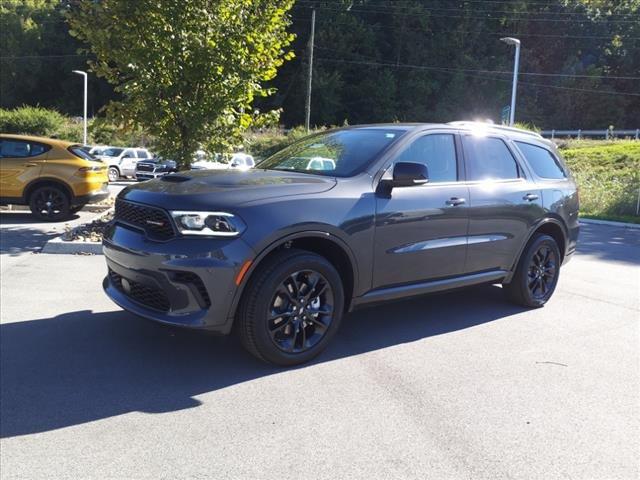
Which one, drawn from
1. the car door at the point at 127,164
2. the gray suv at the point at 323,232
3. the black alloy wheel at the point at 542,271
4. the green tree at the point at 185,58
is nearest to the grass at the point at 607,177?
Answer: the black alloy wheel at the point at 542,271

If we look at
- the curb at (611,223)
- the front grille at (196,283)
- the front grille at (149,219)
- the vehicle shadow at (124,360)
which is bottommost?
the vehicle shadow at (124,360)

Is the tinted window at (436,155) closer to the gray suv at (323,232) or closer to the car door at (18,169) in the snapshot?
the gray suv at (323,232)

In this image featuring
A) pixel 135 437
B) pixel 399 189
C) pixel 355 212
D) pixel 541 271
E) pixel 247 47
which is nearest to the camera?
pixel 135 437

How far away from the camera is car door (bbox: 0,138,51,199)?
416 inches

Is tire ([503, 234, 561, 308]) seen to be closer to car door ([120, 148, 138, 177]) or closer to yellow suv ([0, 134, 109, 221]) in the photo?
yellow suv ([0, 134, 109, 221])

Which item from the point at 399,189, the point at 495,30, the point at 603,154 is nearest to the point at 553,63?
the point at 495,30

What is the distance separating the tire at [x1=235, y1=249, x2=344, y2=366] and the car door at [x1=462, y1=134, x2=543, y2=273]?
1.60 meters

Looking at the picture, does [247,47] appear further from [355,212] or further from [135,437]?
[135,437]

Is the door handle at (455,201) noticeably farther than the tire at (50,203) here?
No

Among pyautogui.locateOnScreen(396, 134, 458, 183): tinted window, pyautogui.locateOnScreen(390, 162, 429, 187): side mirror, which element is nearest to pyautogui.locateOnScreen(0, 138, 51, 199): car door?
pyautogui.locateOnScreen(396, 134, 458, 183): tinted window

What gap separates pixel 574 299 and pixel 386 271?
10.2 feet

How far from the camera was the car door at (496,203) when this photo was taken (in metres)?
5.17

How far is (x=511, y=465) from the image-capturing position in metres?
2.95

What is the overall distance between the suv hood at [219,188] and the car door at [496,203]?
61.6 inches
